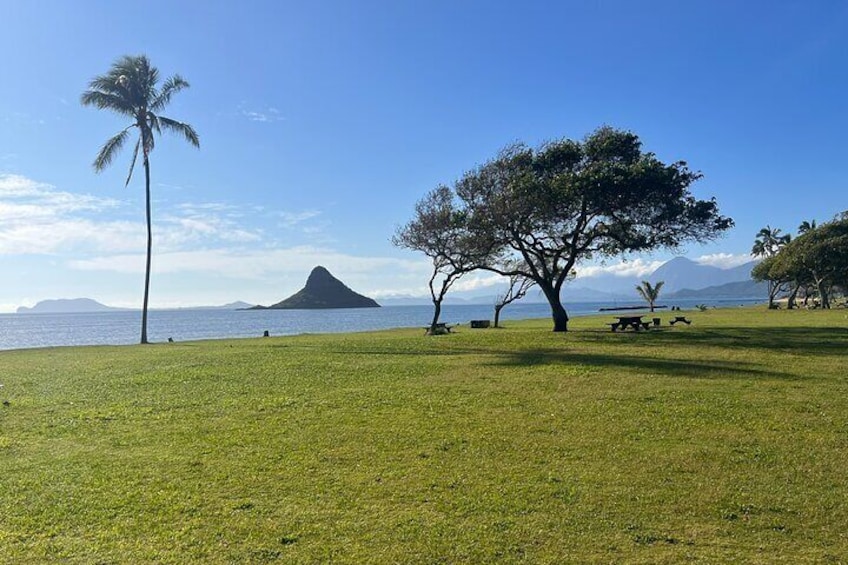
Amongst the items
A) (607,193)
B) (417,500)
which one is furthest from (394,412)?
(607,193)

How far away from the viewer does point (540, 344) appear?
75.2ft

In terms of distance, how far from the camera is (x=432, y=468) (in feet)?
22.8

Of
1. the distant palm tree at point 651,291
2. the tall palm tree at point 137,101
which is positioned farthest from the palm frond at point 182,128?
the distant palm tree at point 651,291

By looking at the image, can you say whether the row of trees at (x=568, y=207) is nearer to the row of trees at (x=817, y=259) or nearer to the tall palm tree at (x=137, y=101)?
the tall palm tree at (x=137, y=101)

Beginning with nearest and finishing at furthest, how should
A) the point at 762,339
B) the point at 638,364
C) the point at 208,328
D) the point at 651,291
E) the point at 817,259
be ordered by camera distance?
the point at 638,364 < the point at 762,339 < the point at 817,259 < the point at 651,291 < the point at 208,328

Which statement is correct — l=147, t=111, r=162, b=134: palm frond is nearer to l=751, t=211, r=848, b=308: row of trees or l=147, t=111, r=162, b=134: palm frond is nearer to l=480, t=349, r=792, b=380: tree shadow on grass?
l=480, t=349, r=792, b=380: tree shadow on grass

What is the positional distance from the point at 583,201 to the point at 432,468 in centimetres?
2199

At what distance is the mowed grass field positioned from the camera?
498 cm

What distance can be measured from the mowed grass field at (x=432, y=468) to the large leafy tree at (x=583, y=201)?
1325 centimetres

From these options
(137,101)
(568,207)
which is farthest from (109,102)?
(568,207)

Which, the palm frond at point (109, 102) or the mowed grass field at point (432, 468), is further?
the palm frond at point (109, 102)

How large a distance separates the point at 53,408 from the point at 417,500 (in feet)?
28.2

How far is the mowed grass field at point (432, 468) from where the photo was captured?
498 centimetres

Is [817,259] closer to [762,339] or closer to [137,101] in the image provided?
[762,339]
